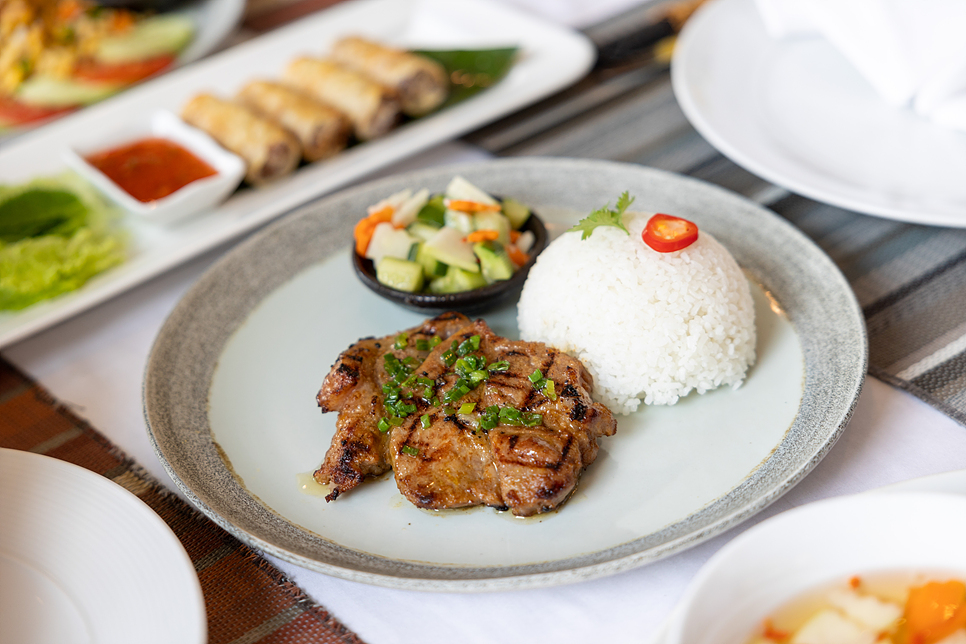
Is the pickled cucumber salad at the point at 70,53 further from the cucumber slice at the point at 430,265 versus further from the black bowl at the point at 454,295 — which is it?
the cucumber slice at the point at 430,265

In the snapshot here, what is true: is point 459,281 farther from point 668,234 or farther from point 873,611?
point 873,611

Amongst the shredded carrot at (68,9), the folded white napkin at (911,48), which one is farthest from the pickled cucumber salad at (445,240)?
the shredded carrot at (68,9)

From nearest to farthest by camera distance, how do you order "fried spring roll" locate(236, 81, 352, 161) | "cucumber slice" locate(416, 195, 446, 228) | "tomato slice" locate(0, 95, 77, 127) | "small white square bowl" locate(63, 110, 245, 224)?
"cucumber slice" locate(416, 195, 446, 228) → "small white square bowl" locate(63, 110, 245, 224) → "fried spring roll" locate(236, 81, 352, 161) → "tomato slice" locate(0, 95, 77, 127)

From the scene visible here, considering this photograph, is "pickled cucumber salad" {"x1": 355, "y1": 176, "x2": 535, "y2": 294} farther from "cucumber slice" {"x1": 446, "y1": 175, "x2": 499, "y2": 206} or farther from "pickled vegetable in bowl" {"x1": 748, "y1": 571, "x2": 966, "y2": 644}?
"pickled vegetable in bowl" {"x1": 748, "y1": 571, "x2": 966, "y2": 644}

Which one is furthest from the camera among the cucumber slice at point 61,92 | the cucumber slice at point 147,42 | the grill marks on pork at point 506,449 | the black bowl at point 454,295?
the cucumber slice at point 147,42

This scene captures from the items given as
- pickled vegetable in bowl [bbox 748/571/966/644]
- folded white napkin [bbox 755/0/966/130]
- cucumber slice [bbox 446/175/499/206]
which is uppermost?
folded white napkin [bbox 755/0/966/130]

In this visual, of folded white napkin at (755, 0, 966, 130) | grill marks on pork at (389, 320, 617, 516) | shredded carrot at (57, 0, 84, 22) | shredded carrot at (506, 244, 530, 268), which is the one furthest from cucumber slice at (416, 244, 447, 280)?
shredded carrot at (57, 0, 84, 22)

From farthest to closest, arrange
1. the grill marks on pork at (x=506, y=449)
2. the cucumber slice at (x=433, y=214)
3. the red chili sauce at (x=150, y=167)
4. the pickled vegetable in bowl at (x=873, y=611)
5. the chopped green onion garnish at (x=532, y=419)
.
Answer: the red chili sauce at (x=150, y=167)
the cucumber slice at (x=433, y=214)
the chopped green onion garnish at (x=532, y=419)
the grill marks on pork at (x=506, y=449)
the pickled vegetable in bowl at (x=873, y=611)
